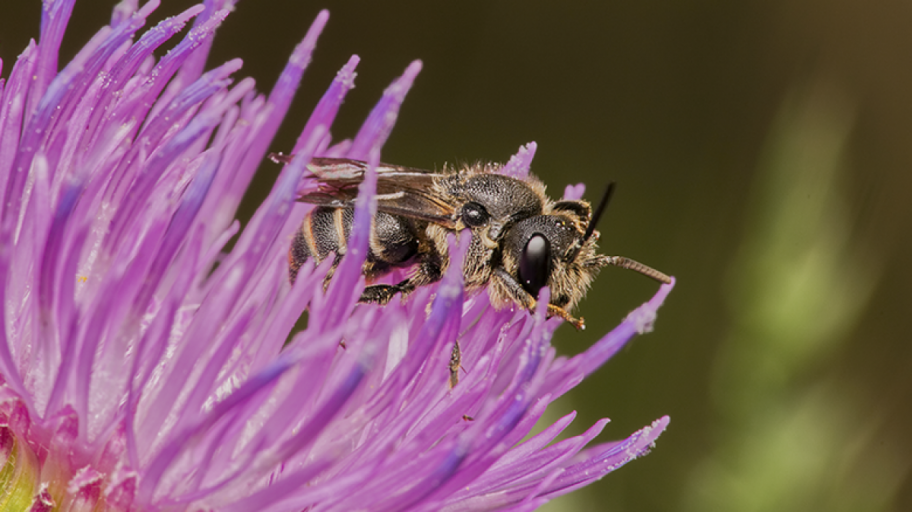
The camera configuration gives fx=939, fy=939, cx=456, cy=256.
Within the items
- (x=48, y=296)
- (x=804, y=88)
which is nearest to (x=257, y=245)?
(x=48, y=296)

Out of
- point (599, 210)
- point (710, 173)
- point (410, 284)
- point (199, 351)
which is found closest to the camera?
point (199, 351)

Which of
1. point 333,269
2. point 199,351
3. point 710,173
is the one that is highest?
point 710,173

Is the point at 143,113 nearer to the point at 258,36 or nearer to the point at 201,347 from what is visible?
the point at 201,347

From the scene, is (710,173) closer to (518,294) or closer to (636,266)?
(636,266)

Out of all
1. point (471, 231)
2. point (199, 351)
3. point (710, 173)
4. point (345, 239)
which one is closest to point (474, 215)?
point (471, 231)

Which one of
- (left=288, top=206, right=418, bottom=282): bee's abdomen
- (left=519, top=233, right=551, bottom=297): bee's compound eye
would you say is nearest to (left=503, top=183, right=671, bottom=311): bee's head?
(left=519, top=233, right=551, bottom=297): bee's compound eye

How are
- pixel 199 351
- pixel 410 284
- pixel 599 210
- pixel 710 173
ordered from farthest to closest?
1. pixel 710 173
2. pixel 410 284
3. pixel 599 210
4. pixel 199 351

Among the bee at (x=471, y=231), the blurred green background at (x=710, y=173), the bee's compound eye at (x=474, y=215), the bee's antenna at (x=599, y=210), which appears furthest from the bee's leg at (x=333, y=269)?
the blurred green background at (x=710, y=173)
